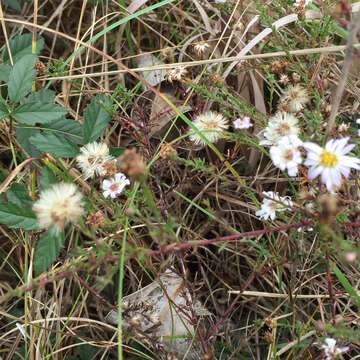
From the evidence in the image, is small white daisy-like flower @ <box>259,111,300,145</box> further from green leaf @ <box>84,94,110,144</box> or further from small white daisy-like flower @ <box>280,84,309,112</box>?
green leaf @ <box>84,94,110,144</box>

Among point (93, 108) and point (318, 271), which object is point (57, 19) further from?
point (318, 271)

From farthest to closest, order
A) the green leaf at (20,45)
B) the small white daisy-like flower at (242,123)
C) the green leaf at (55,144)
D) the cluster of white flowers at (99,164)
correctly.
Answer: the green leaf at (20,45) < the green leaf at (55,144) < the cluster of white flowers at (99,164) < the small white daisy-like flower at (242,123)

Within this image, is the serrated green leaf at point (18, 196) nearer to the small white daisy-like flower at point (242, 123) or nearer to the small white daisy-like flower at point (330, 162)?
the small white daisy-like flower at point (242, 123)

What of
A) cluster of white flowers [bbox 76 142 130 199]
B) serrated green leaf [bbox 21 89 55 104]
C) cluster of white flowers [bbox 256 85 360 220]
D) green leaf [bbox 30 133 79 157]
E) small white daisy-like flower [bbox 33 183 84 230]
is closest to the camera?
small white daisy-like flower [bbox 33 183 84 230]

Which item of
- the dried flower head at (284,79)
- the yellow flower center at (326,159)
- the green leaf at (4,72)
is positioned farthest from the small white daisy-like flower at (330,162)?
the green leaf at (4,72)

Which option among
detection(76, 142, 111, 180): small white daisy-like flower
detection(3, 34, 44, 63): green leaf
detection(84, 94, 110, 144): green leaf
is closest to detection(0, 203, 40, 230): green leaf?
detection(76, 142, 111, 180): small white daisy-like flower

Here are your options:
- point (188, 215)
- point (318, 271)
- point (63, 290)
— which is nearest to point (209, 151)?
point (188, 215)
